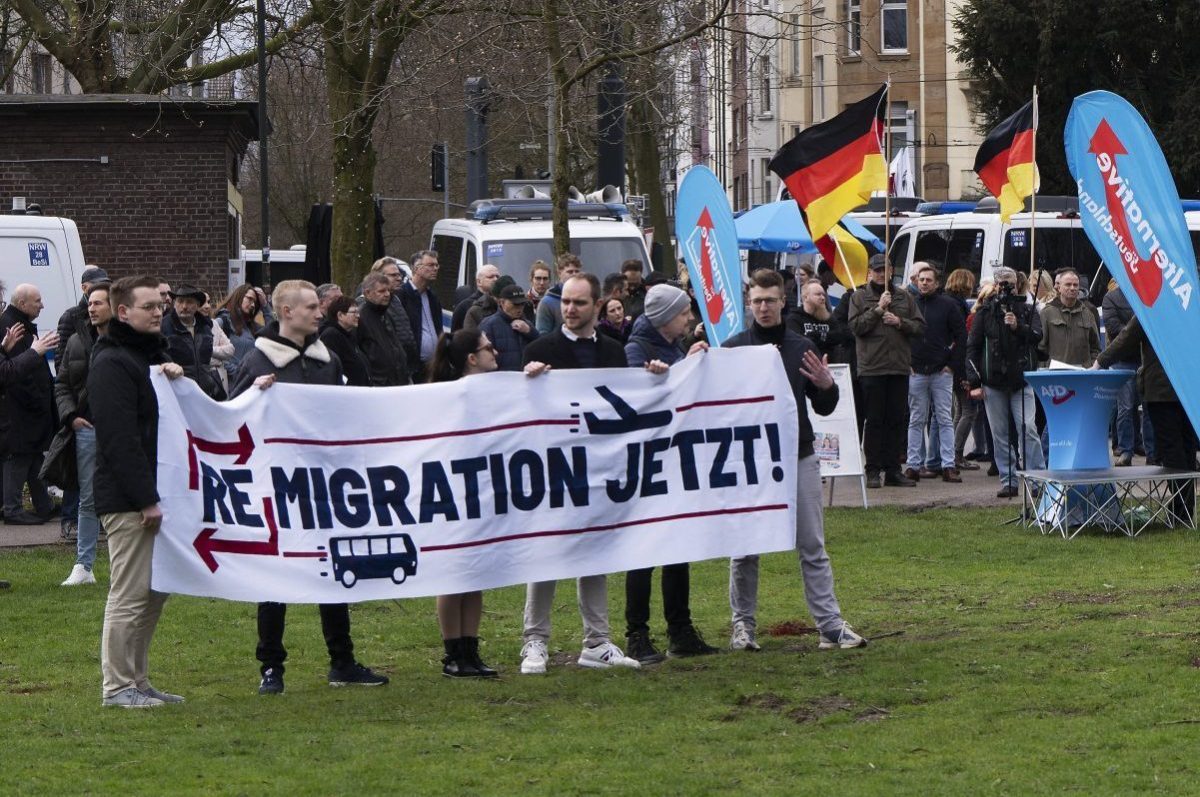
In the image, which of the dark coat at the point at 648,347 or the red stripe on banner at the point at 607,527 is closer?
the red stripe on banner at the point at 607,527

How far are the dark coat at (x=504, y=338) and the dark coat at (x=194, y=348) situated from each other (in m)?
2.21

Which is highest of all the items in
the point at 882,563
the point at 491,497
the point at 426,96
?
the point at 426,96

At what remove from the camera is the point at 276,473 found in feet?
29.4

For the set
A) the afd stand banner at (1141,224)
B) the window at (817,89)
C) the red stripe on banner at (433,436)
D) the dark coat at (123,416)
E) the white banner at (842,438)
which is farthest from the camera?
the window at (817,89)

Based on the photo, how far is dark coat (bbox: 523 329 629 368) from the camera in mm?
9578

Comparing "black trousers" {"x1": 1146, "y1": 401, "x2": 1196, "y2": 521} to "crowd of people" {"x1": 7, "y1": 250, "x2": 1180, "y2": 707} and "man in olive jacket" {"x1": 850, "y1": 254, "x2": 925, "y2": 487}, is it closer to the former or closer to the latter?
"crowd of people" {"x1": 7, "y1": 250, "x2": 1180, "y2": 707}

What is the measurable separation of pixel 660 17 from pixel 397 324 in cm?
667

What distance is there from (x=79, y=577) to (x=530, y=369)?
5.29 m

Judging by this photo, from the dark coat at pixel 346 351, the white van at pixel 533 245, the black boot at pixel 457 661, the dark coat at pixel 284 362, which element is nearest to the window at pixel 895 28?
the white van at pixel 533 245

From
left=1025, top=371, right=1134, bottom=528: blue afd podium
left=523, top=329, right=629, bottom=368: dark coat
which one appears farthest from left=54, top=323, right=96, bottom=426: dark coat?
left=1025, top=371, right=1134, bottom=528: blue afd podium

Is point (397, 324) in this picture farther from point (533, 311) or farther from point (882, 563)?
point (882, 563)

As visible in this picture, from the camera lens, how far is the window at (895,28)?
201ft

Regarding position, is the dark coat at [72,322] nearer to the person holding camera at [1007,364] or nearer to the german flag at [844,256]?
the german flag at [844,256]

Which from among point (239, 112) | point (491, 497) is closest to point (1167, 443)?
point (491, 497)
